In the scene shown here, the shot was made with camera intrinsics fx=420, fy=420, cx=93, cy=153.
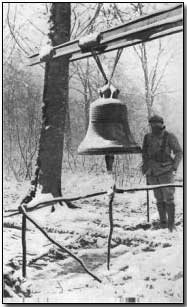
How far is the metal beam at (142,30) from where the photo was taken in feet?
7.72

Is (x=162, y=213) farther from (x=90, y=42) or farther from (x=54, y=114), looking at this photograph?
(x=90, y=42)

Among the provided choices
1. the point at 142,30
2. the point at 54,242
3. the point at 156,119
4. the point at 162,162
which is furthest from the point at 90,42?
the point at 54,242

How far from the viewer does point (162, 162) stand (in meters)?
2.99

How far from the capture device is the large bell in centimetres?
243

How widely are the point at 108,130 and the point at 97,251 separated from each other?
0.79m

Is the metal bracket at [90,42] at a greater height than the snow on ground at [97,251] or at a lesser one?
greater

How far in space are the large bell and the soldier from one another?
1.30 ft

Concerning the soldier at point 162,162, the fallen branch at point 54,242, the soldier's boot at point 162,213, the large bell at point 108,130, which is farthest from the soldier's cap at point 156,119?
the fallen branch at point 54,242

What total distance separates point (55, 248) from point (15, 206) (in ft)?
1.36

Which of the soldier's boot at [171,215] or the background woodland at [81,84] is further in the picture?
the background woodland at [81,84]

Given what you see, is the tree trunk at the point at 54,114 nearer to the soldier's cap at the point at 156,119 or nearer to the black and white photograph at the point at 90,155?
the black and white photograph at the point at 90,155

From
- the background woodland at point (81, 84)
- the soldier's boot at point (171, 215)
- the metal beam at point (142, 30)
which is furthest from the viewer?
the background woodland at point (81, 84)

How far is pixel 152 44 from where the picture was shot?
2.95 m

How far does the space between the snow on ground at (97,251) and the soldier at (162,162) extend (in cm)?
6
